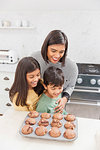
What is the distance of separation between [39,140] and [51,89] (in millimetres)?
350

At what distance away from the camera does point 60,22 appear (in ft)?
8.25

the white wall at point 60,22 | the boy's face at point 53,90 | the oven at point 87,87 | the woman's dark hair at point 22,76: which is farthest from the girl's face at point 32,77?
the white wall at point 60,22

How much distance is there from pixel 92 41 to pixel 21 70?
1.79 meters

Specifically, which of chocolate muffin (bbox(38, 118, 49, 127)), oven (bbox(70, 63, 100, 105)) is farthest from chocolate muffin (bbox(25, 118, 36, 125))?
oven (bbox(70, 63, 100, 105))

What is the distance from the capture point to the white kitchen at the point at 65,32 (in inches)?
85.8

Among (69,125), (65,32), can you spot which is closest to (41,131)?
(69,125)

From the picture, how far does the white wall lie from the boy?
1548 millimetres

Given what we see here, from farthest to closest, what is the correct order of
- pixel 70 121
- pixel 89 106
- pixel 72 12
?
pixel 72 12, pixel 89 106, pixel 70 121

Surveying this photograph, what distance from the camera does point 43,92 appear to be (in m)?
1.20

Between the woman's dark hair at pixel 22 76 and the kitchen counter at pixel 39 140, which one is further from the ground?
the woman's dark hair at pixel 22 76

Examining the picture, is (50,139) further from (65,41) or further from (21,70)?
(65,41)

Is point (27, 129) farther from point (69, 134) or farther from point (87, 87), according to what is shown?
point (87, 87)

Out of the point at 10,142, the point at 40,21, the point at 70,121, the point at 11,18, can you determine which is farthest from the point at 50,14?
the point at 10,142

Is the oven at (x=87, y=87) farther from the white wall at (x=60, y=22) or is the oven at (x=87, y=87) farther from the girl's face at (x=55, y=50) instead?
the girl's face at (x=55, y=50)
